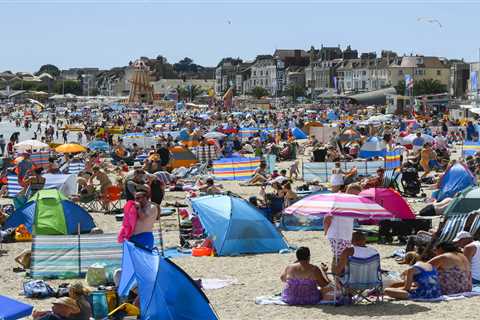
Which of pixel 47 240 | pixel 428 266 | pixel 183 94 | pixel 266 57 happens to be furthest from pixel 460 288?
pixel 266 57

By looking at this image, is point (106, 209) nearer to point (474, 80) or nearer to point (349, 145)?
point (349, 145)

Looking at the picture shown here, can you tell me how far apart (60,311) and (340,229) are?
324cm

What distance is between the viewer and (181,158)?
25.4 meters

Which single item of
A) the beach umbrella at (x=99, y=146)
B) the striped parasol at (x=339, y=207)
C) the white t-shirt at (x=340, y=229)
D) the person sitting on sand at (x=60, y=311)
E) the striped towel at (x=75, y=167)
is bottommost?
the beach umbrella at (x=99, y=146)

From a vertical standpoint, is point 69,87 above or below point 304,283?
below

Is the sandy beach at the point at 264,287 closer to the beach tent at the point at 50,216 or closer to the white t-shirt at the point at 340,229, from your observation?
the beach tent at the point at 50,216

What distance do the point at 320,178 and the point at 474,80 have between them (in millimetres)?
33182

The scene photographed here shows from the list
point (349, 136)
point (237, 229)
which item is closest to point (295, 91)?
point (349, 136)

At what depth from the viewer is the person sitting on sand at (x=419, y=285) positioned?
31.1 ft

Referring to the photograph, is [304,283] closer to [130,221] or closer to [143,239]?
[143,239]

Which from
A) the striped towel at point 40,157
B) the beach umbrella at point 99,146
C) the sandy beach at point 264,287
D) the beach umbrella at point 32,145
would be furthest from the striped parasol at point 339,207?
the beach umbrella at point 99,146

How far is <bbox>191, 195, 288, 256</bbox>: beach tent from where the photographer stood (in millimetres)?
12391

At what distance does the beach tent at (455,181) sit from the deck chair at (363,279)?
7304 millimetres

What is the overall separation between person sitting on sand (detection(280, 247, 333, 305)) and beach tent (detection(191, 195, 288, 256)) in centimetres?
299
